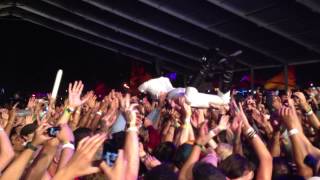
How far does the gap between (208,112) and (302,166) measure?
9.07 ft

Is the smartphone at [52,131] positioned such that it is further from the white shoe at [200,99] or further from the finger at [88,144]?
the white shoe at [200,99]

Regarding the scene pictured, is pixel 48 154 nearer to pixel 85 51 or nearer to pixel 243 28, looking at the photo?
pixel 243 28

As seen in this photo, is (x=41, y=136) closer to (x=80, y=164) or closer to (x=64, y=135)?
(x=64, y=135)

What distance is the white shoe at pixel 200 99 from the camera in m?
4.74

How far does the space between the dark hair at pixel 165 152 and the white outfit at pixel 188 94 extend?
774 millimetres

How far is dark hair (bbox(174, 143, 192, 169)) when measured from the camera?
11.2 ft

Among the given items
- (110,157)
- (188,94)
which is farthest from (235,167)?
(188,94)

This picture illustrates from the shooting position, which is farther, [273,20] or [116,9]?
[116,9]

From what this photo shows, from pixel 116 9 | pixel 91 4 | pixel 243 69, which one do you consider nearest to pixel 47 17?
pixel 91 4

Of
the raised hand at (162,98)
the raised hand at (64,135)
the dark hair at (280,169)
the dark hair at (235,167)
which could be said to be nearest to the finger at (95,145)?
the raised hand at (64,135)

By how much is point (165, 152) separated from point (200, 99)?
4.17 feet

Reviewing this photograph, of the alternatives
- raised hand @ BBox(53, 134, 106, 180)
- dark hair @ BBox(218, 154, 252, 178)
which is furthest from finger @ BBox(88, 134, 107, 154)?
dark hair @ BBox(218, 154, 252, 178)

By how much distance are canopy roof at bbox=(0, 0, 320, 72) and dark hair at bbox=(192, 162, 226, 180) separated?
18.5 feet

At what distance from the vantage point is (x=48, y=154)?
308 centimetres
